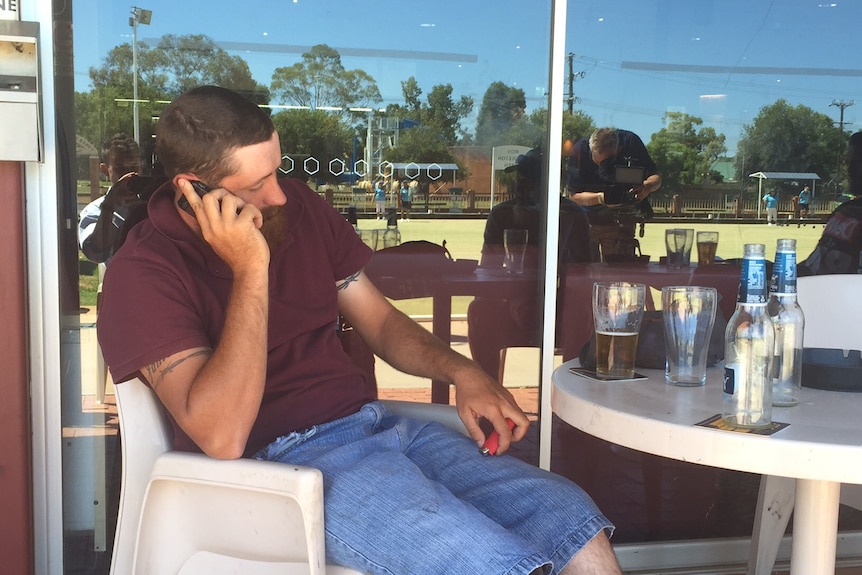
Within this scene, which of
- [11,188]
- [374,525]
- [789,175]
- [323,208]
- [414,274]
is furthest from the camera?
[789,175]

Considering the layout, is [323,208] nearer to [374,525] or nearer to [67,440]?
[374,525]

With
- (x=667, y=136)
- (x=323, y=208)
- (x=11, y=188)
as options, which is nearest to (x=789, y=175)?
(x=667, y=136)

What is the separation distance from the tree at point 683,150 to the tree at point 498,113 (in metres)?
0.51

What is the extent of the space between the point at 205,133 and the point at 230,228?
269 mm

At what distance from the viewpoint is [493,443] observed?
1.79 m

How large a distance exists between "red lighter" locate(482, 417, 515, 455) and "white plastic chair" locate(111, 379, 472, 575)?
1.31 feet

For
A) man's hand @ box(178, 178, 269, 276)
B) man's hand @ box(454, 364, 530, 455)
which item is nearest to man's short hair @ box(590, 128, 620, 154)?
man's hand @ box(454, 364, 530, 455)

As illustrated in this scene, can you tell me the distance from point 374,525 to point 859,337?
4.52ft

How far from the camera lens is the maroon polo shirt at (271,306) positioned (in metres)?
1.61

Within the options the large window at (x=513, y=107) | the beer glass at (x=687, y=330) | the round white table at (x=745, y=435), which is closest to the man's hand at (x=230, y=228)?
the round white table at (x=745, y=435)

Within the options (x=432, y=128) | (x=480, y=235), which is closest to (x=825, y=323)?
(x=480, y=235)

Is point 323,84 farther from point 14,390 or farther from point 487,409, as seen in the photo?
Answer: point 487,409

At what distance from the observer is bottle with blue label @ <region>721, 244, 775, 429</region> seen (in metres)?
1.35

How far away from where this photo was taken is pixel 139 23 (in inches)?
119
